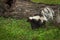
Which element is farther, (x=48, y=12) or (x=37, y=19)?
(x=48, y=12)

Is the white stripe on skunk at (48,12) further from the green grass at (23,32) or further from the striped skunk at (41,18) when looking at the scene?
the green grass at (23,32)

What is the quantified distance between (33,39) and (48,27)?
1408 millimetres

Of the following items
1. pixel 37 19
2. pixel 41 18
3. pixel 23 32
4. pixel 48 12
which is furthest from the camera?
pixel 48 12

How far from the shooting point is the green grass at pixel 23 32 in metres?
11.0

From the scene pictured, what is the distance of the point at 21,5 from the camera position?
1405 centimetres

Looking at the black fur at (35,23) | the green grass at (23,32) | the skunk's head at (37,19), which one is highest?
the skunk's head at (37,19)

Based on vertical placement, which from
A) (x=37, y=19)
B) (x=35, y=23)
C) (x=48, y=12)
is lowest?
(x=35, y=23)

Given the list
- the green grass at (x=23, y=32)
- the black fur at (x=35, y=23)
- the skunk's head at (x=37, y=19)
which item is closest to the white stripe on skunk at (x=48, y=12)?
the skunk's head at (x=37, y=19)

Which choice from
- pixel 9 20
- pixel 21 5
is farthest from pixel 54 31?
pixel 21 5

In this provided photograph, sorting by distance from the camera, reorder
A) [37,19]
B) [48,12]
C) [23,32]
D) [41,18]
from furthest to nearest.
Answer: [48,12]
[41,18]
[37,19]
[23,32]

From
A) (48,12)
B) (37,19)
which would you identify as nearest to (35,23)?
(37,19)

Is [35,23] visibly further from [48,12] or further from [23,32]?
[48,12]

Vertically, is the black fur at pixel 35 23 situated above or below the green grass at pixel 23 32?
above

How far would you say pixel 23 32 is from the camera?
11.4m
